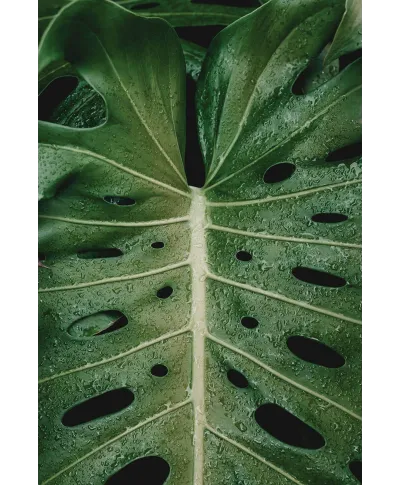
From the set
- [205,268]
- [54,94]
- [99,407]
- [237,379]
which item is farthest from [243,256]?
[54,94]

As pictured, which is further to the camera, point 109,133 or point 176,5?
point 176,5

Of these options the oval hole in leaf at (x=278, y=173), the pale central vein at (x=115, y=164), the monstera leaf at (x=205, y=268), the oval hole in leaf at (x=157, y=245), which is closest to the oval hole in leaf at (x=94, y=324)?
the monstera leaf at (x=205, y=268)

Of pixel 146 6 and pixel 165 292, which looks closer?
pixel 165 292

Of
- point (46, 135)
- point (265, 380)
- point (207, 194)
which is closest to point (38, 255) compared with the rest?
point (46, 135)

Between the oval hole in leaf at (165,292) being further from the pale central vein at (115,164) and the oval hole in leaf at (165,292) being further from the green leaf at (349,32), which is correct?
the green leaf at (349,32)

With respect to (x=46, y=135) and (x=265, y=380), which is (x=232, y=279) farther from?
(x=46, y=135)

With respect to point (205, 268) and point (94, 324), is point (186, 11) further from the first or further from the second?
point (94, 324)

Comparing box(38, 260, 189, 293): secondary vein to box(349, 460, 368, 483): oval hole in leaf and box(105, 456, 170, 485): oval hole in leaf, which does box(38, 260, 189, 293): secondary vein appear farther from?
box(349, 460, 368, 483): oval hole in leaf
